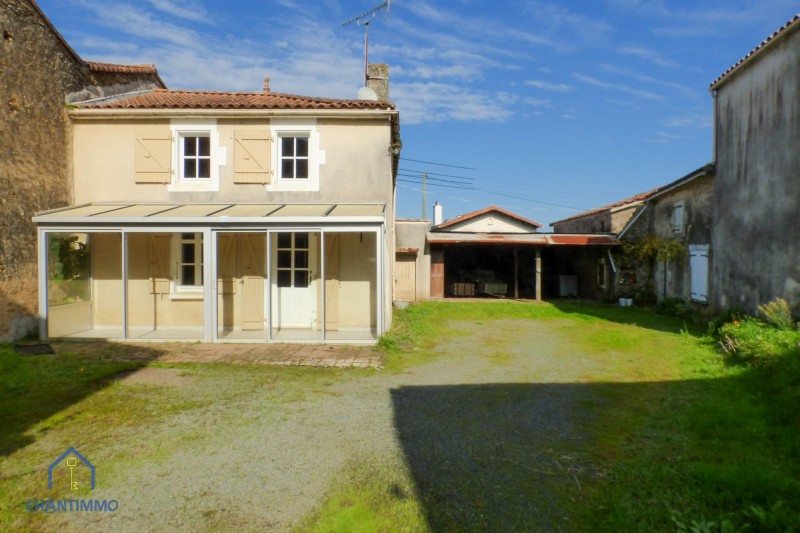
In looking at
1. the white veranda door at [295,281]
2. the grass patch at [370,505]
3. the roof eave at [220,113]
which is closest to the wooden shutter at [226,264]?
the white veranda door at [295,281]

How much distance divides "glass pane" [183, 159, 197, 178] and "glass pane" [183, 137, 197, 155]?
18cm

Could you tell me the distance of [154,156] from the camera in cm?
982

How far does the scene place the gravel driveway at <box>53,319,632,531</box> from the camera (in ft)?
10.6

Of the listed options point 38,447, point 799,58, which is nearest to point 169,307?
point 38,447

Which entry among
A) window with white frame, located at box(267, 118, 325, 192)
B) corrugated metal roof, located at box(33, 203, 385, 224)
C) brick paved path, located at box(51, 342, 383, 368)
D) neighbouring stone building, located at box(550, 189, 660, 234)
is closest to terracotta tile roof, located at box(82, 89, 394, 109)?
window with white frame, located at box(267, 118, 325, 192)

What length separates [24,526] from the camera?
119 inches

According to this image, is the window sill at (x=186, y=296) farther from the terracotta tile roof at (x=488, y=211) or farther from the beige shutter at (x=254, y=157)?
the terracotta tile roof at (x=488, y=211)

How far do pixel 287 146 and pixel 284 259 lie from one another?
2522 mm

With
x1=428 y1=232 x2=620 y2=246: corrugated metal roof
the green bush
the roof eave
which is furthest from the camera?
x1=428 y1=232 x2=620 y2=246: corrugated metal roof

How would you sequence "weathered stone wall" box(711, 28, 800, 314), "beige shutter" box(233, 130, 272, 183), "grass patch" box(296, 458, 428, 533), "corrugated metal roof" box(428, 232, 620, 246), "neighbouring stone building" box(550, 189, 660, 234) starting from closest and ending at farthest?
1. "grass patch" box(296, 458, 428, 533)
2. "weathered stone wall" box(711, 28, 800, 314)
3. "beige shutter" box(233, 130, 272, 183)
4. "corrugated metal roof" box(428, 232, 620, 246)
5. "neighbouring stone building" box(550, 189, 660, 234)

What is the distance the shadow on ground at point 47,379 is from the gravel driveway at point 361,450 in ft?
2.70

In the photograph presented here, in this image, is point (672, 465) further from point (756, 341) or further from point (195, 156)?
point (195, 156)

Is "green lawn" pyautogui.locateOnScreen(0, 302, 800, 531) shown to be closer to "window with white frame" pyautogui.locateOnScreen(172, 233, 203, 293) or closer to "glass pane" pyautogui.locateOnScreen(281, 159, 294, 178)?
"window with white frame" pyautogui.locateOnScreen(172, 233, 203, 293)

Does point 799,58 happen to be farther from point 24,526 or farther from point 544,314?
point 24,526
